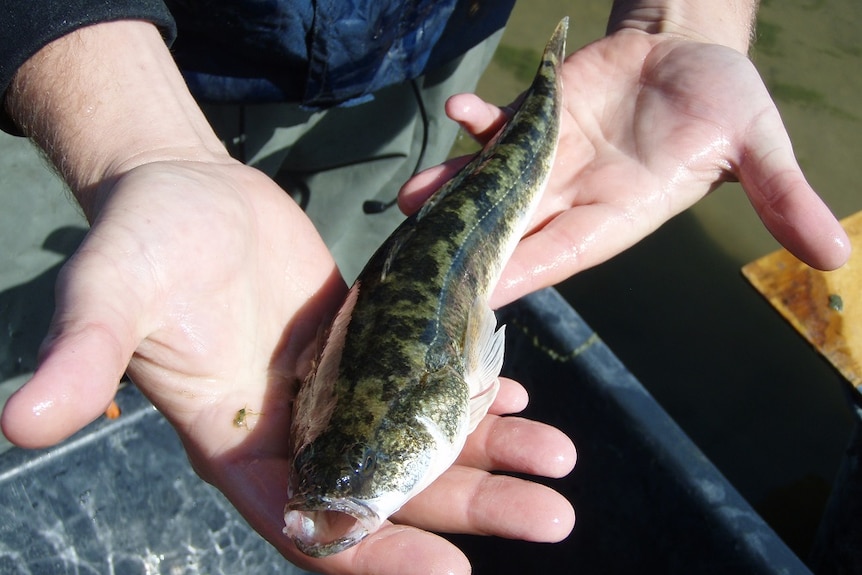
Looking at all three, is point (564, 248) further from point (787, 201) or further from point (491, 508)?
point (491, 508)

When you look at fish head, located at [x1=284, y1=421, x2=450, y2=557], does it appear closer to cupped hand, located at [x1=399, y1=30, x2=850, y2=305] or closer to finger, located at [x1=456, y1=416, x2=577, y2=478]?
finger, located at [x1=456, y1=416, x2=577, y2=478]

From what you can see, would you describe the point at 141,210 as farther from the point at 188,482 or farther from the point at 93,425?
the point at 188,482

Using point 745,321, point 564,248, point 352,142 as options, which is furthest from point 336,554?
point 745,321

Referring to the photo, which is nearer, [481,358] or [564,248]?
[481,358]

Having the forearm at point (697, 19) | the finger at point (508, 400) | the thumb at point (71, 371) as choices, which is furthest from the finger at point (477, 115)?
the thumb at point (71, 371)

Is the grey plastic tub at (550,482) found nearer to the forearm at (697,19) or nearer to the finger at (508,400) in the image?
the finger at (508,400)

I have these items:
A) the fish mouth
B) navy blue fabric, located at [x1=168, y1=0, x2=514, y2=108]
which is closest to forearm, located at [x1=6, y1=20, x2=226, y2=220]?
navy blue fabric, located at [x1=168, y1=0, x2=514, y2=108]

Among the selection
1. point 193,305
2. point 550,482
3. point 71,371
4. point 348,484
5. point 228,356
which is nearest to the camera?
point 71,371
